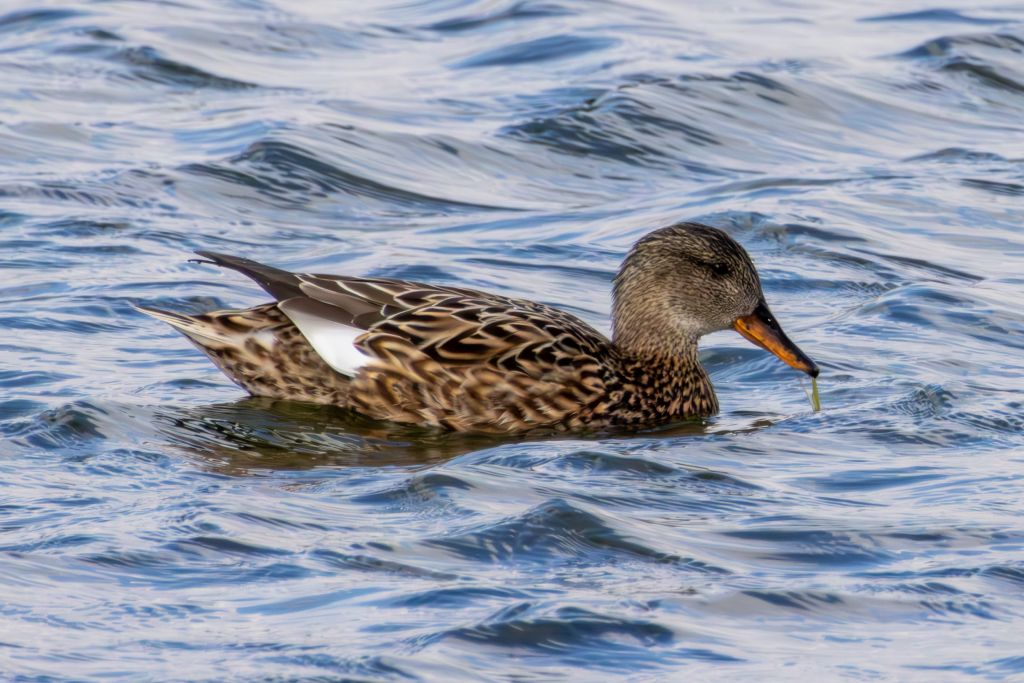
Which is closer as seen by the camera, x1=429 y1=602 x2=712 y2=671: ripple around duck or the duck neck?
x1=429 y1=602 x2=712 y2=671: ripple around duck

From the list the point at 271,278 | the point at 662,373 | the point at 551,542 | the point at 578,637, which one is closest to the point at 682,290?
the point at 662,373

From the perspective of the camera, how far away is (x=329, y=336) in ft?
30.0

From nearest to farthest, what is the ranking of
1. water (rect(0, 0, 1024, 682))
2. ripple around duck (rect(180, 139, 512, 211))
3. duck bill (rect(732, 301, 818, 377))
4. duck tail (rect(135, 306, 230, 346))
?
water (rect(0, 0, 1024, 682))
duck tail (rect(135, 306, 230, 346))
duck bill (rect(732, 301, 818, 377))
ripple around duck (rect(180, 139, 512, 211))

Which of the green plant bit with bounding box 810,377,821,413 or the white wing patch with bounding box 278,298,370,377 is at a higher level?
the white wing patch with bounding box 278,298,370,377

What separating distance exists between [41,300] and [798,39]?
8843 mm

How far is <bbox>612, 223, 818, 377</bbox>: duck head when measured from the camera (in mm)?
9750

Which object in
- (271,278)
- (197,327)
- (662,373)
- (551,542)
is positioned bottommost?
(662,373)

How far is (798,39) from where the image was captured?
1759cm

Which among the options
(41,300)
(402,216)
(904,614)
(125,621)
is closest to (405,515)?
(125,621)

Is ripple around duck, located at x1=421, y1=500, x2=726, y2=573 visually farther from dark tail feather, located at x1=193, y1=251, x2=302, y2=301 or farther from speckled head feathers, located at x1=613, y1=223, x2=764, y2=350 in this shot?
speckled head feathers, located at x1=613, y1=223, x2=764, y2=350

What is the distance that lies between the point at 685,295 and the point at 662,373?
1.41 ft

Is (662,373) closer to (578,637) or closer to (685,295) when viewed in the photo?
(685,295)

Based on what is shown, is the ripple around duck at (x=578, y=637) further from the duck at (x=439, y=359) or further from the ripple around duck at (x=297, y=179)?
the ripple around duck at (x=297, y=179)

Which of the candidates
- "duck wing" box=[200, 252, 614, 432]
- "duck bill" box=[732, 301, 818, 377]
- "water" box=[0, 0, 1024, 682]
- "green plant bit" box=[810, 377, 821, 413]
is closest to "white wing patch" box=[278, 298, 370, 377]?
"duck wing" box=[200, 252, 614, 432]
